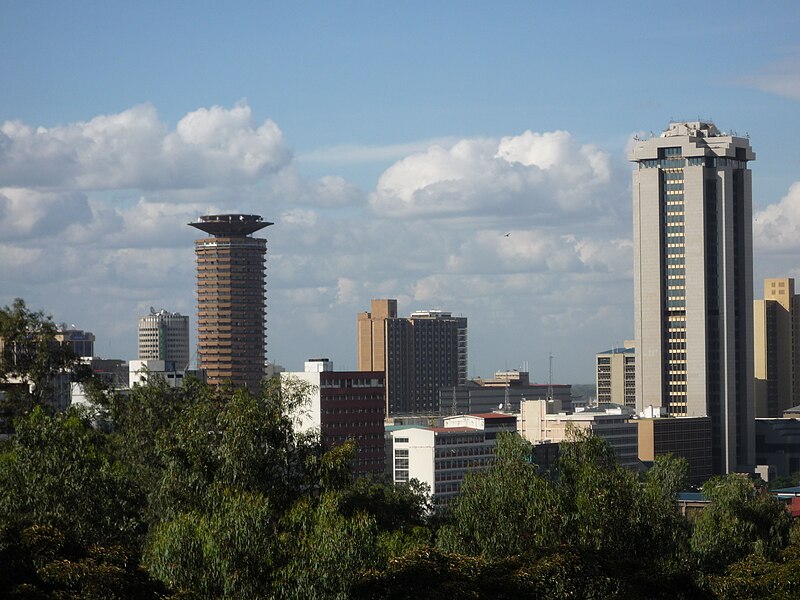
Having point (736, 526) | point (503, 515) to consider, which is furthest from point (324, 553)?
Answer: point (736, 526)

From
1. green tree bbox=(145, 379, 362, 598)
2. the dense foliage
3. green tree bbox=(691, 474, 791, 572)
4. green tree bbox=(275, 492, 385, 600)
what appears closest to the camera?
the dense foliage

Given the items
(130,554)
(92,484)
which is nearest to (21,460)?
(92,484)

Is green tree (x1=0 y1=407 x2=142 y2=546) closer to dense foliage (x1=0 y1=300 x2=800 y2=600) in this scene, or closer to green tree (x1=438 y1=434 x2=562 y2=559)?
dense foliage (x1=0 y1=300 x2=800 y2=600)

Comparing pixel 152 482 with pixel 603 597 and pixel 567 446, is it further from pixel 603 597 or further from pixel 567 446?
pixel 603 597

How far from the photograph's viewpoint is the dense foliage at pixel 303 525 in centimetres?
4881

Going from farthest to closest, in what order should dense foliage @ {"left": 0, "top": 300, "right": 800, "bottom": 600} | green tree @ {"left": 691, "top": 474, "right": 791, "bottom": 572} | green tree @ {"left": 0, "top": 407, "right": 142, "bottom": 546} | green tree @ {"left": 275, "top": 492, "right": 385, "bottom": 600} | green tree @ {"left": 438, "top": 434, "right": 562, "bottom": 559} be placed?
Answer: 1. green tree @ {"left": 691, "top": 474, "right": 791, "bottom": 572}
2. green tree @ {"left": 0, "top": 407, "right": 142, "bottom": 546}
3. green tree @ {"left": 438, "top": 434, "right": 562, "bottom": 559}
4. green tree @ {"left": 275, "top": 492, "right": 385, "bottom": 600}
5. dense foliage @ {"left": 0, "top": 300, "right": 800, "bottom": 600}

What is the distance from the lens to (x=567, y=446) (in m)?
71.4

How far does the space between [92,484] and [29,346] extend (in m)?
30.7

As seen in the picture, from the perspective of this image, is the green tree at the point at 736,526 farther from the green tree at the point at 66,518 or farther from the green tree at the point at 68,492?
the green tree at the point at 66,518

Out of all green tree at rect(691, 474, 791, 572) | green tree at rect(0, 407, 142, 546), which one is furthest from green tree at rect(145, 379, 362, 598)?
green tree at rect(691, 474, 791, 572)

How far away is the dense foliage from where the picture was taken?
48812mm

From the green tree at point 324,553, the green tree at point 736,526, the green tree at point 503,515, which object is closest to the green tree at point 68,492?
the green tree at point 324,553

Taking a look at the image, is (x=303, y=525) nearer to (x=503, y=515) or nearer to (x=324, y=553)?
(x=324, y=553)

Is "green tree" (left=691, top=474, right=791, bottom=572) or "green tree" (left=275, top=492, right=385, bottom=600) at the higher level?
"green tree" (left=275, top=492, right=385, bottom=600)
